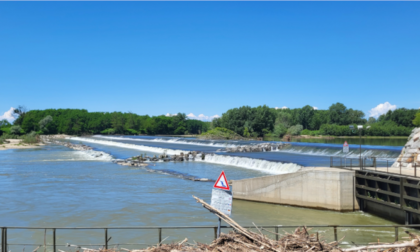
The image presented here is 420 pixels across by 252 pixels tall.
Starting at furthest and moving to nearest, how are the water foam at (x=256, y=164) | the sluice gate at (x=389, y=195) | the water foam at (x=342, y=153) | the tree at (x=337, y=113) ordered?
the tree at (x=337, y=113)
the water foam at (x=342, y=153)
the water foam at (x=256, y=164)
the sluice gate at (x=389, y=195)

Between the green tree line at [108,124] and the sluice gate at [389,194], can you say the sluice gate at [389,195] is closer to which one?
the sluice gate at [389,194]

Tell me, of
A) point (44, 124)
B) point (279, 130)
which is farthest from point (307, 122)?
point (44, 124)

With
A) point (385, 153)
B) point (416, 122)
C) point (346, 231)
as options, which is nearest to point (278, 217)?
point (346, 231)

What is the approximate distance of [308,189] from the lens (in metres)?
19.5

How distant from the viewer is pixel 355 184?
61.8ft

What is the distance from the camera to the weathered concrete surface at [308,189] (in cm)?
1859

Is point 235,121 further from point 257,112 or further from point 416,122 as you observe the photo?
point 416,122

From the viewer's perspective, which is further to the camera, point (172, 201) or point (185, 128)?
point (185, 128)

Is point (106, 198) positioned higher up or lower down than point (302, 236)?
lower down

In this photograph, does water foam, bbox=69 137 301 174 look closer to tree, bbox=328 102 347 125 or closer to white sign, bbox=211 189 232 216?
white sign, bbox=211 189 232 216

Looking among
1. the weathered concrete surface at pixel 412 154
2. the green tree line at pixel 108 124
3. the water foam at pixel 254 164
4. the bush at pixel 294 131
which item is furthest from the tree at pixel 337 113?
the weathered concrete surface at pixel 412 154

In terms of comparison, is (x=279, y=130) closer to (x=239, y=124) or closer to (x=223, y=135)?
(x=239, y=124)

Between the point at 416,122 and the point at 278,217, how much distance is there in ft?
293

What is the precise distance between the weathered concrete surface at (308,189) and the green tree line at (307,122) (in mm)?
80926
